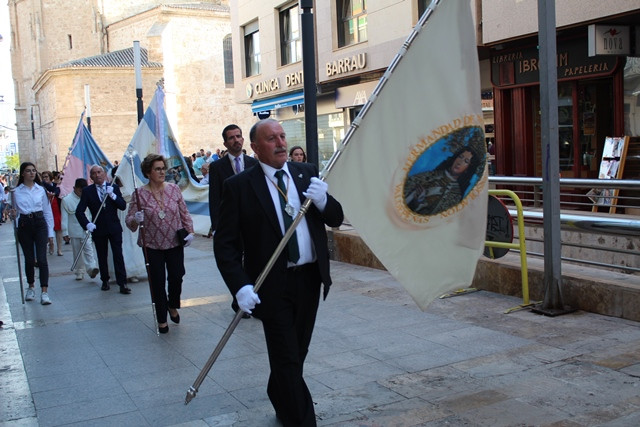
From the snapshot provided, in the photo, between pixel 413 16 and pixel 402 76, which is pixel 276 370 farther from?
pixel 413 16

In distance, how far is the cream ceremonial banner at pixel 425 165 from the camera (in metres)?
4.80

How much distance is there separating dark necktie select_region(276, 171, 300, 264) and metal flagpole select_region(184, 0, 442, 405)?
9 cm

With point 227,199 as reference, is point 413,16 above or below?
above

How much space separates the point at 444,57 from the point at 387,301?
3.91 m

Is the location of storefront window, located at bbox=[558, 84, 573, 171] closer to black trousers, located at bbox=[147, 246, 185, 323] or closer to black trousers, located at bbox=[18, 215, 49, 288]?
black trousers, located at bbox=[147, 246, 185, 323]

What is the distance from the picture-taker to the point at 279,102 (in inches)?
1011

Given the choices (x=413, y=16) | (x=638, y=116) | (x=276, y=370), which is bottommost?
(x=276, y=370)

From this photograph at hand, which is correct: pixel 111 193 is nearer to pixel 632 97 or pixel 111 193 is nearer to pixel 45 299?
pixel 45 299

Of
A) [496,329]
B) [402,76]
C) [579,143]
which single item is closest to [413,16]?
[579,143]

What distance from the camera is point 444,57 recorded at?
4.91 m

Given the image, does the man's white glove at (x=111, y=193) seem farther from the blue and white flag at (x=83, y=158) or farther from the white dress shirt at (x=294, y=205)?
the white dress shirt at (x=294, y=205)

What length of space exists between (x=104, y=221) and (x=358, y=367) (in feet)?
18.6

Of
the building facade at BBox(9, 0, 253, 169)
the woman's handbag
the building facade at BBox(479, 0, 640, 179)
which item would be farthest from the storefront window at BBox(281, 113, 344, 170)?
the building facade at BBox(9, 0, 253, 169)

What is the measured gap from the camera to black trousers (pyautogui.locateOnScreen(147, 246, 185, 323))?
24.5ft
